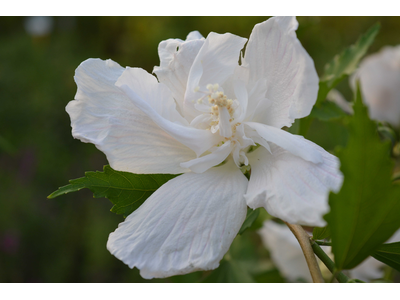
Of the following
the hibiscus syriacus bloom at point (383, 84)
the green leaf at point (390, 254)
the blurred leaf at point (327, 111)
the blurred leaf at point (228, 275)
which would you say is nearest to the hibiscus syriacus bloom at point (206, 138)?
the green leaf at point (390, 254)

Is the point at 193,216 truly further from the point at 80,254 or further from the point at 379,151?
the point at 80,254

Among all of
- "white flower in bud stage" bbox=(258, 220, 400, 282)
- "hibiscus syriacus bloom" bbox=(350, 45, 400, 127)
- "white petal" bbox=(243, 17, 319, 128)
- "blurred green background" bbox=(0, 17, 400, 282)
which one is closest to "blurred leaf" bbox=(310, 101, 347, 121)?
"white petal" bbox=(243, 17, 319, 128)

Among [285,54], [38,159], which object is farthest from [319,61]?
[285,54]

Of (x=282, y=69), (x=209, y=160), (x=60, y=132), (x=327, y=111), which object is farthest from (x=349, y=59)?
(x=60, y=132)

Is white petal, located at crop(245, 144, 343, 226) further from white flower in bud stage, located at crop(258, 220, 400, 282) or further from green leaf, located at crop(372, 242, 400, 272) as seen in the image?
white flower in bud stage, located at crop(258, 220, 400, 282)

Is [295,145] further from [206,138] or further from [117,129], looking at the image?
[117,129]

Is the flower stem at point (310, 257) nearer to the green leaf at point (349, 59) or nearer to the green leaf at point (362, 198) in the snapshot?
the green leaf at point (362, 198)
